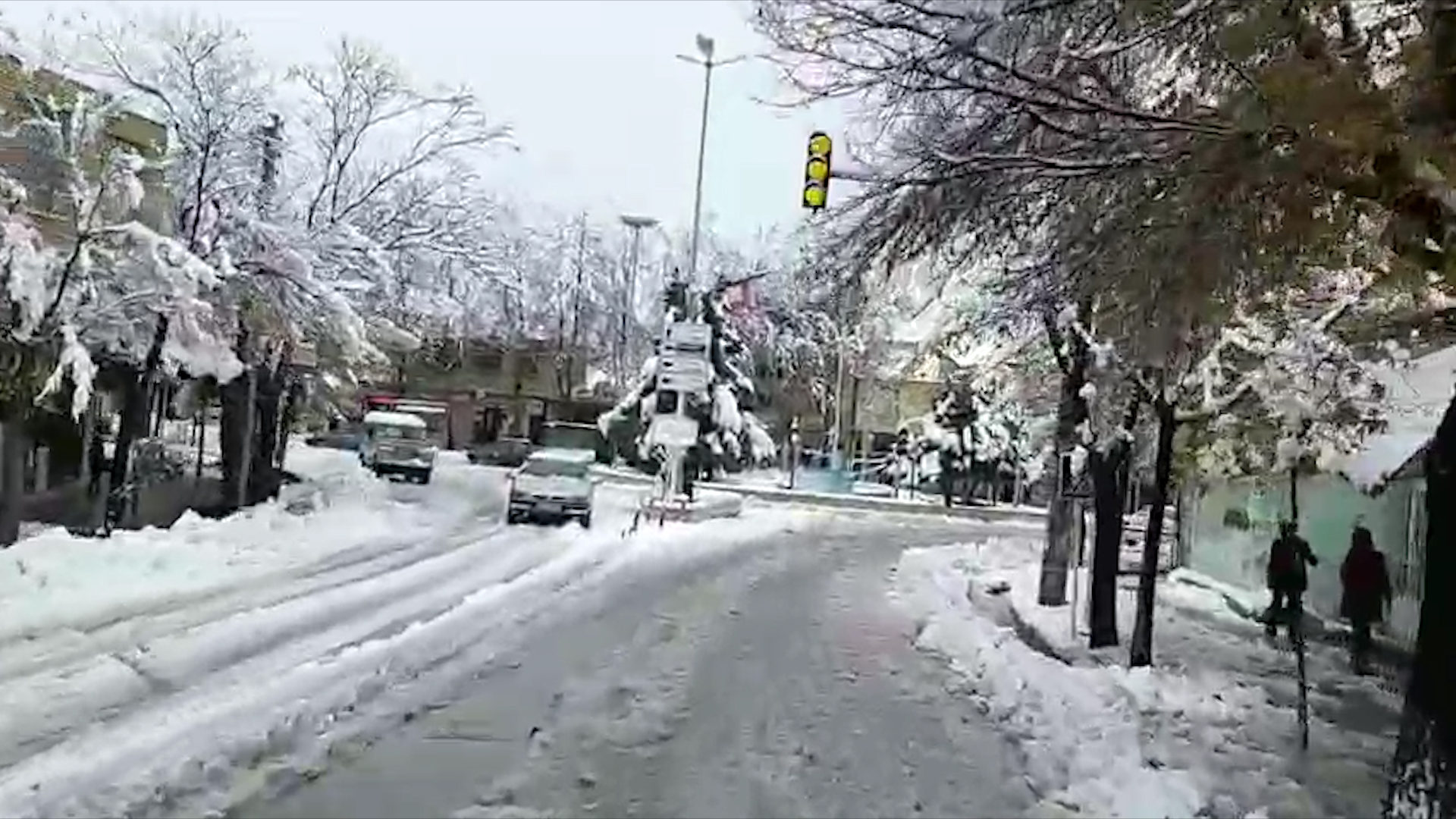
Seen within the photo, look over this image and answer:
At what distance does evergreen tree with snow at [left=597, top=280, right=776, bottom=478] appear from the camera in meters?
56.2

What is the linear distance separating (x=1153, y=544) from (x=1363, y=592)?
274 centimetres

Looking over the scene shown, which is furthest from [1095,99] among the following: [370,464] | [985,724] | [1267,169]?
[370,464]

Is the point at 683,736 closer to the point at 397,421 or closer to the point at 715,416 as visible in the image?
the point at 397,421

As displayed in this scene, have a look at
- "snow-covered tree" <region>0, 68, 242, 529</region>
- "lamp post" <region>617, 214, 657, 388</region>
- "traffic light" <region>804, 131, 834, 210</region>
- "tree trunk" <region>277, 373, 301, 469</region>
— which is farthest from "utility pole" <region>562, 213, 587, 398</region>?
"traffic light" <region>804, 131, 834, 210</region>

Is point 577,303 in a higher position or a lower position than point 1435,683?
higher

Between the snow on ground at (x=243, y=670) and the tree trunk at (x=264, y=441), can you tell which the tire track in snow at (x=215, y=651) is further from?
the tree trunk at (x=264, y=441)

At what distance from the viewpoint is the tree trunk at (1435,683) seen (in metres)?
7.93

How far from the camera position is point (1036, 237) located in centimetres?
1012

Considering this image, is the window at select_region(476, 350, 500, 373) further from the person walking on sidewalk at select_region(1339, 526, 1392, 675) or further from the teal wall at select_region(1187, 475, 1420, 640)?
the person walking on sidewalk at select_region(1339, 526, 1392, 675)

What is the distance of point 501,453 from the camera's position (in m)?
72.4

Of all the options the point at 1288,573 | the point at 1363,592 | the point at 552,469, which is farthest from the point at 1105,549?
the point at 552,469

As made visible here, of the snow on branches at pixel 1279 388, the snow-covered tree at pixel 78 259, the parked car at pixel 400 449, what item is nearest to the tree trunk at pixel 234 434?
the snow-covered tree at pixel 78 259

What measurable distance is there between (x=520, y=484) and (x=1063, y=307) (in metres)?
25.1

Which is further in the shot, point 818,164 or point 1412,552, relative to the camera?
point 1412,552
